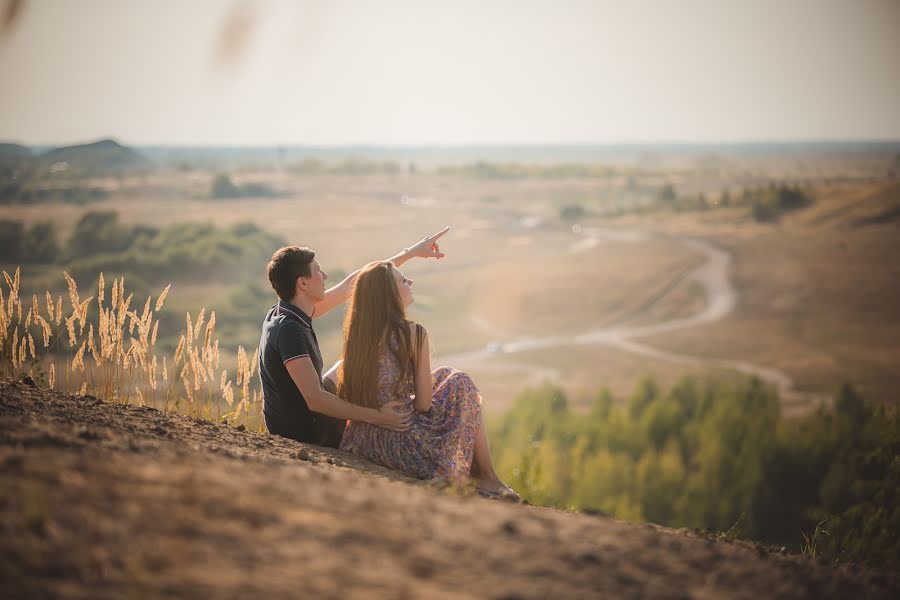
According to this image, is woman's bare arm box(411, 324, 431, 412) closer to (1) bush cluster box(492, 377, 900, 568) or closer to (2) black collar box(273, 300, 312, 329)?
(2) black collar box(273, 300, 312, 329)

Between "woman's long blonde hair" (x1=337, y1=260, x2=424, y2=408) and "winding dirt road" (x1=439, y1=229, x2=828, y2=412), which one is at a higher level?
"woman's long blonde hair" (x1=337, y1=260, x2=424, y2=408)

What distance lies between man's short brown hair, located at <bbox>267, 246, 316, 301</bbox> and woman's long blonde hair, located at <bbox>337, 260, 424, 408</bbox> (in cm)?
36

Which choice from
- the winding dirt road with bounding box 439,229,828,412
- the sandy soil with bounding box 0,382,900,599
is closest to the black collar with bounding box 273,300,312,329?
the sandy soil with bounding box 0,382,900,599

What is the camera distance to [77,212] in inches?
1820

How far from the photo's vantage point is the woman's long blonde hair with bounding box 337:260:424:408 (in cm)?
432

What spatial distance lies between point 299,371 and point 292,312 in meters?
0.35

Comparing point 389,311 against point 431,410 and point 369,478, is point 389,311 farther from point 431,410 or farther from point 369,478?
point 369,478

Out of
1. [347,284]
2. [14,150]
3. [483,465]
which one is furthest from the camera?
[14,150]

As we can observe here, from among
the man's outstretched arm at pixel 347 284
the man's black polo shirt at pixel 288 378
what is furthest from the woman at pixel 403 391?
the man's outstretched arm at pixel 347 284

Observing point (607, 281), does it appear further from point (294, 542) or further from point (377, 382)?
point (294, 542)

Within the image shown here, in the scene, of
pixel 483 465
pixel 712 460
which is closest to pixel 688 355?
pixel 712 460

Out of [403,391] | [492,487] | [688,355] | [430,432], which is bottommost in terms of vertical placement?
[688,355]

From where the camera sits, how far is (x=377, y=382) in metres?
4.42

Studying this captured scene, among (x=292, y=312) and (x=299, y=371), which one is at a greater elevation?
(x=292, y=312)
